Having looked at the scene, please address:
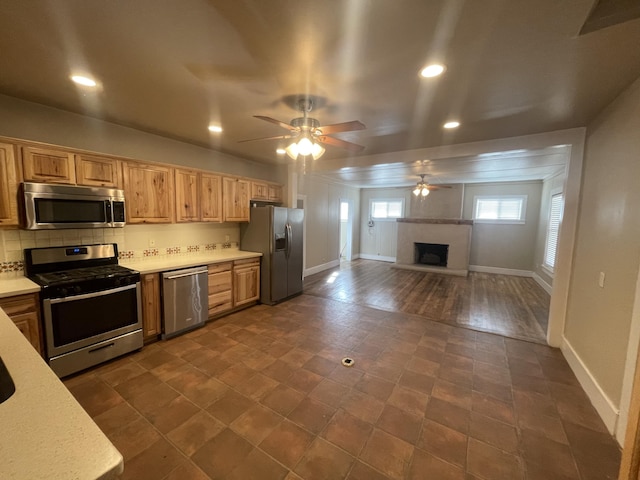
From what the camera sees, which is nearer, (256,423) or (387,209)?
(256,423)

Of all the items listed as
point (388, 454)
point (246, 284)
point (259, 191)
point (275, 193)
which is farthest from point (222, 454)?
point (275, 193)

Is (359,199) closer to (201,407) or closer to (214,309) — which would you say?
(214,309)

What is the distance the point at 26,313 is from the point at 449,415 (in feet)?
11.8

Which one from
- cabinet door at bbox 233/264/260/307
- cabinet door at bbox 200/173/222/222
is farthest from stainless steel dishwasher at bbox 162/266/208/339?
cabinet door at bbox 200/173/222/222

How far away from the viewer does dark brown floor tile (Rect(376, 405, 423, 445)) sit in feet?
6.36

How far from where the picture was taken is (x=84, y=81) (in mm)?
2174

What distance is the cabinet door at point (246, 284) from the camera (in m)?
4.09

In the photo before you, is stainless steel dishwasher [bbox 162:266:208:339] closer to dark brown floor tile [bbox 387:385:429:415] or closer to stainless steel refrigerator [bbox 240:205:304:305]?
stainless steel refrigerator [bbox 240:205:304:305]

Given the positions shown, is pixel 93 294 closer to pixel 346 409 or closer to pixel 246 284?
pixel 246 284

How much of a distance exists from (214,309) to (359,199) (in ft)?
21.0

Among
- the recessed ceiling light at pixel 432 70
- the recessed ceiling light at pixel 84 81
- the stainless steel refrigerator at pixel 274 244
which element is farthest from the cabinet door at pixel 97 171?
the recessed ceiling light at pixel 432 70

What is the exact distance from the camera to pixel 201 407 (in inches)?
85.1

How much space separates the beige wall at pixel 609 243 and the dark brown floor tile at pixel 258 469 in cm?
249

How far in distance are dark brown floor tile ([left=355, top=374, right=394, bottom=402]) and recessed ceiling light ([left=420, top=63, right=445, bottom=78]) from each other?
261 cm
